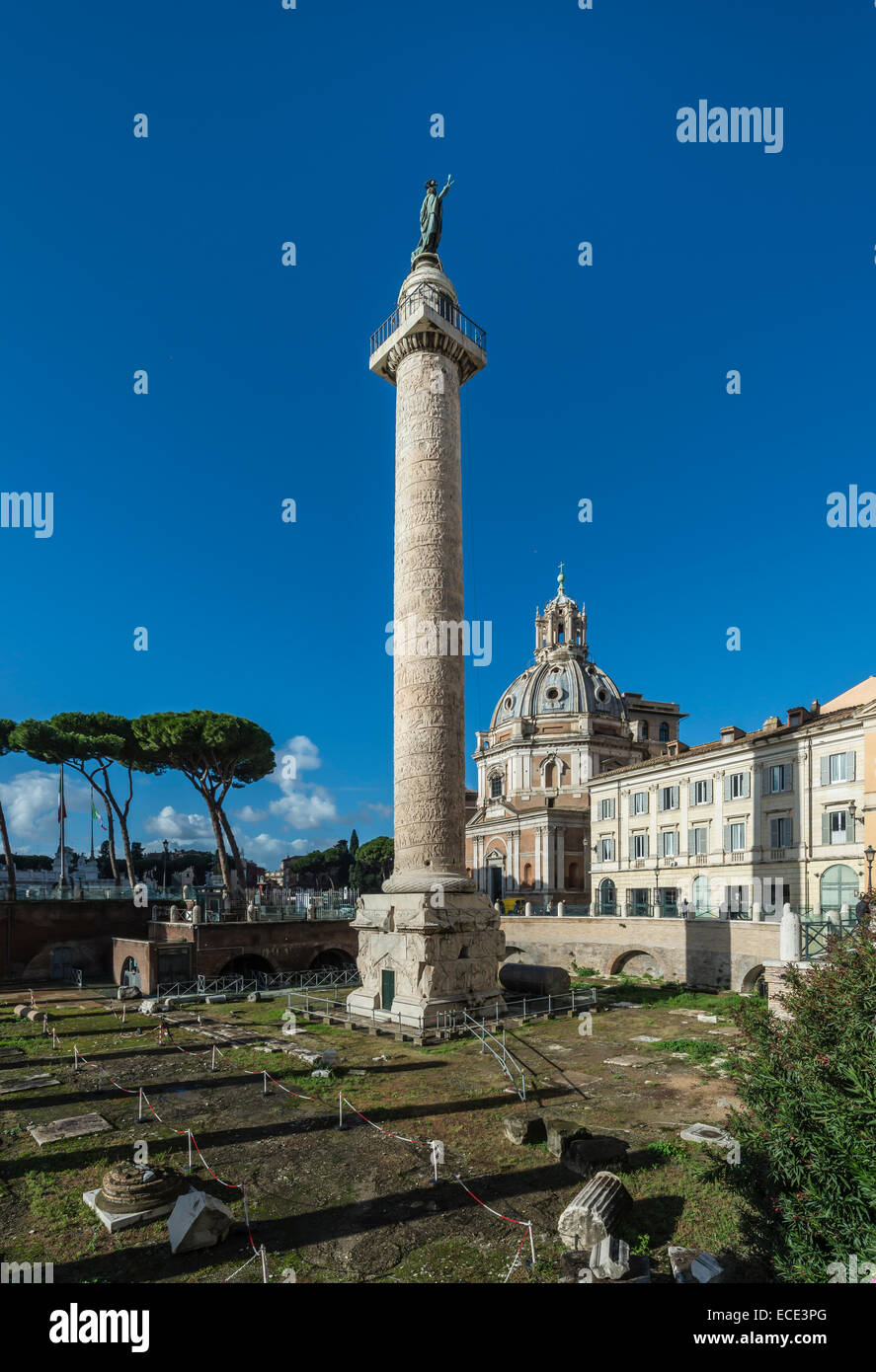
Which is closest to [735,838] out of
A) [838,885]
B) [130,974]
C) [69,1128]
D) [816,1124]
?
[838,885]

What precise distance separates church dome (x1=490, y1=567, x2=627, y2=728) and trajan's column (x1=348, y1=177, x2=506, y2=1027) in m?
50.2

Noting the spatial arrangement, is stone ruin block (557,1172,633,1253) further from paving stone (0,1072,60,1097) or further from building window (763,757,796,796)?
building window (763,757,796,796)

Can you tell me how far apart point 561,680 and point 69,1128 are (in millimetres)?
67745

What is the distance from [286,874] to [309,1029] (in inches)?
4107

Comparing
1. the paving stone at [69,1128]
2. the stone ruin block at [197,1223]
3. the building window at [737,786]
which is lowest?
the paving stone at [69,1128]

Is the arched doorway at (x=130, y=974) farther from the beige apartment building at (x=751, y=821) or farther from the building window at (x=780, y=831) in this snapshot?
the building window at (x=780, y=831)

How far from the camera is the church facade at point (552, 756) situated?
64.2 m

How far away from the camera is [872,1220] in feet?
19.5

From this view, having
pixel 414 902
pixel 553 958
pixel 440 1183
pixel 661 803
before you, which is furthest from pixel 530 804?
pixel 440 1183

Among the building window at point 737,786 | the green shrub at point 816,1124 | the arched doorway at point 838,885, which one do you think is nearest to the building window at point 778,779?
the building window at point 737,786

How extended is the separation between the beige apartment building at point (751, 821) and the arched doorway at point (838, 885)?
4cm

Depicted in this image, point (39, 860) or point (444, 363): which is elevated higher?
point (444, 363)

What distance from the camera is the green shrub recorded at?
6.05 metres
